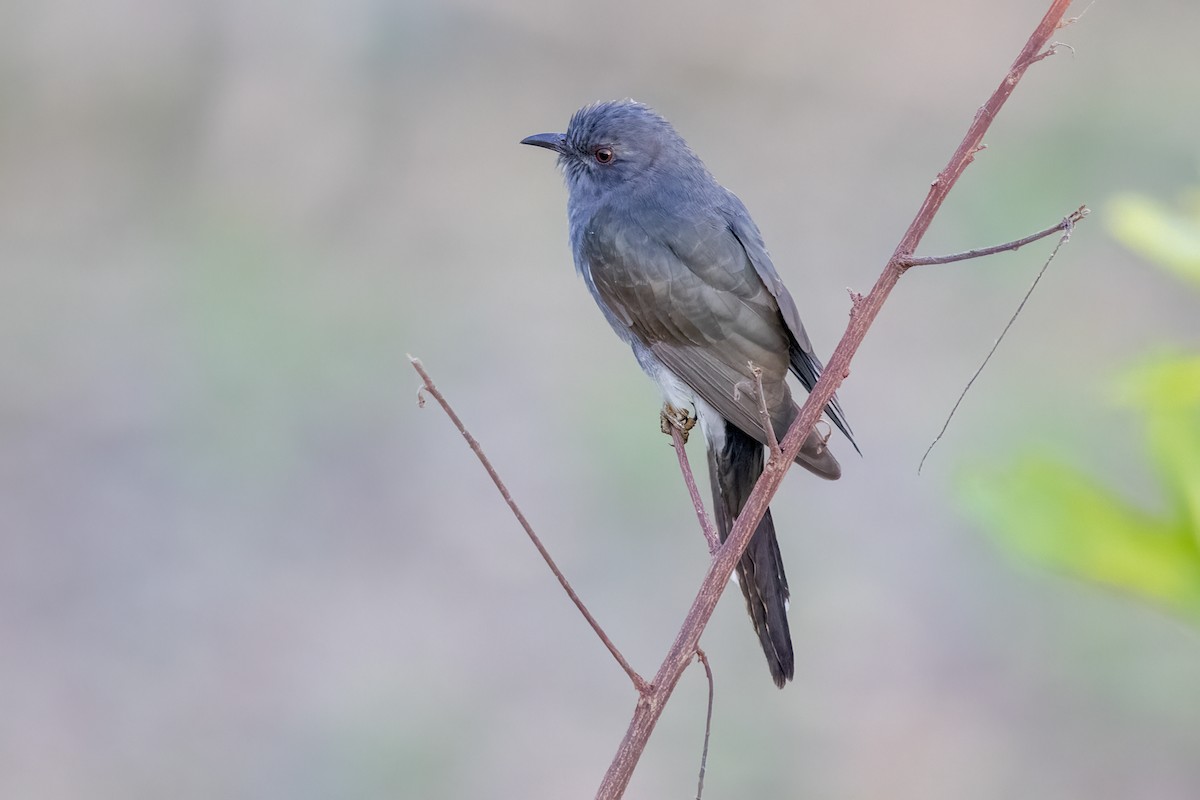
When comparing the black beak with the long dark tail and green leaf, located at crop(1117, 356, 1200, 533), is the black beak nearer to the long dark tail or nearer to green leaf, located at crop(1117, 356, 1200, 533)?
the long dark tail

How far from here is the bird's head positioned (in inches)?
132

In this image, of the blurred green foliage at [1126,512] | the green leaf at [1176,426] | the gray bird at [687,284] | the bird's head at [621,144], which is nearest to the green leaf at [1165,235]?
the blurred green foliage at [1126,512]

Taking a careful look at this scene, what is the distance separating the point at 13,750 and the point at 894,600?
394 cm

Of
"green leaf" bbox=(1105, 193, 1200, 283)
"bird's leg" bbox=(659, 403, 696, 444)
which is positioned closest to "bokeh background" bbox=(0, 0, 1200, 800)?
"bird's leg" bbox=(659, 403, 696, 444)

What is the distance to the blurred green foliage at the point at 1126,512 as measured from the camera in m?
1.77

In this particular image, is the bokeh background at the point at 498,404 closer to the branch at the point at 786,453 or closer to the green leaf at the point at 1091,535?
the green leaf at the point at 1091,535

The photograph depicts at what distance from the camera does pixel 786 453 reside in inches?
70.5

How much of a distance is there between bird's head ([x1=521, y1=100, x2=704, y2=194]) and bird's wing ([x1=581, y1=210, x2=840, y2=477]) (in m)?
0.15

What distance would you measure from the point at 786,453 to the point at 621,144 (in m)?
1.75

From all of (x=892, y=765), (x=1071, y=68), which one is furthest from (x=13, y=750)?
(x=1071, y=68)

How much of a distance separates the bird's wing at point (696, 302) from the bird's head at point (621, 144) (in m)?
0.15

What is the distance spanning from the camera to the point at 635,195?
3291 mm

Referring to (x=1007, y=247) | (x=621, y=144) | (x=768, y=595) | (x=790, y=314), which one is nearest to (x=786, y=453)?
(x=1007, y=247)

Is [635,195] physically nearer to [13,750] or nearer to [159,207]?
[13,750]
